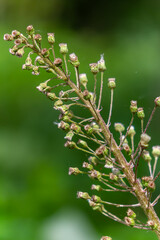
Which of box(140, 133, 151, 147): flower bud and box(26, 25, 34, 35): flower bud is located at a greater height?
box(26, 25, 34, 35): flower bud

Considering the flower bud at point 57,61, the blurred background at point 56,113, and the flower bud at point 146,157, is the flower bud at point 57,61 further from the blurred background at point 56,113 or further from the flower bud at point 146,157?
the blurred background at point 56,113

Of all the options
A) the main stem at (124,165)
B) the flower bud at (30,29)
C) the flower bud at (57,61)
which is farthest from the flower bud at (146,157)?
the flower bud at (30,29)

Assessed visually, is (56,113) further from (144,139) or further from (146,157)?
(144,139)

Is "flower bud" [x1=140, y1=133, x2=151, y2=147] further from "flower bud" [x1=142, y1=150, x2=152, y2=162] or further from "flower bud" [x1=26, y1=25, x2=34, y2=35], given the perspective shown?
"flower bud" [x1=26, y1=25, x2=34, y2=35]

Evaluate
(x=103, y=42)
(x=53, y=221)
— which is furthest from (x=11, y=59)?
(x=53, y=221)

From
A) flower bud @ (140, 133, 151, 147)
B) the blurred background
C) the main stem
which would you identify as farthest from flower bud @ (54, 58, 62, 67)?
the blurred background

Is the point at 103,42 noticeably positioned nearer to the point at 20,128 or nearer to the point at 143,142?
the point at 20,128

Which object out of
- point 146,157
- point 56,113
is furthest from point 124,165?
point 56,113

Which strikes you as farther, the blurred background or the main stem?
the blurred background
